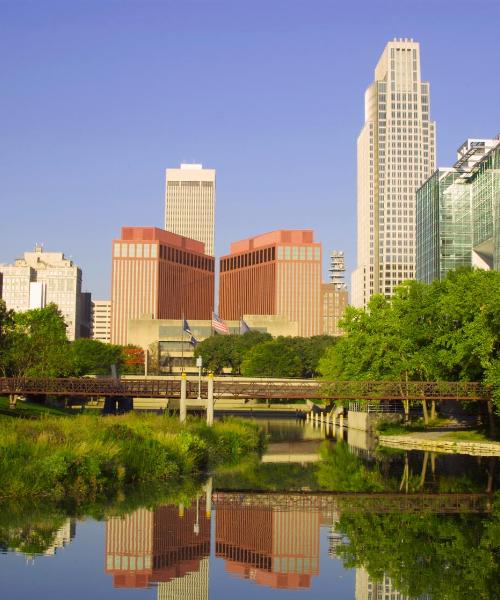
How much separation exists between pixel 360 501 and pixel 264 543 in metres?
10.4

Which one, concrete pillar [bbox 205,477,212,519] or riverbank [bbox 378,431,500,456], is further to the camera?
riverbank [bbox 378,431,500,456]

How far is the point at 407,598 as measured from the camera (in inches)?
893

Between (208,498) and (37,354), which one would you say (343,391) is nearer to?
(37,354)

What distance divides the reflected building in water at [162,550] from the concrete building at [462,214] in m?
104

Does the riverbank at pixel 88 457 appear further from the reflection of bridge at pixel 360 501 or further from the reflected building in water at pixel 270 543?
the reflected building in water at pixel 270 543

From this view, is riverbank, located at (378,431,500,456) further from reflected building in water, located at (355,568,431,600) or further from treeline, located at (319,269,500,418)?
reflected building in water, located at (355,568,431,600)

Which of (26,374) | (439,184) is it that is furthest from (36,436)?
(439,184)

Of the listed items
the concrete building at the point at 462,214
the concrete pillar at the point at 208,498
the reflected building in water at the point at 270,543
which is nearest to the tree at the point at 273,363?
the concrete building at the point at 462,214

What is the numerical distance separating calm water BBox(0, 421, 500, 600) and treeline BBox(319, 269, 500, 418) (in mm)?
22148

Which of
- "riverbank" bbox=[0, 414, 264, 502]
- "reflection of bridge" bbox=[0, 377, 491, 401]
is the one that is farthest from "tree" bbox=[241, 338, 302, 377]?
"riverbank" bbox=[0, 414, 264, 502]

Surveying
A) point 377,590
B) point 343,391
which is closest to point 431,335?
point 343,391

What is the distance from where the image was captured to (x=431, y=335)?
261ft

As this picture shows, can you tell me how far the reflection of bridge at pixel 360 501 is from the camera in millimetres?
37812

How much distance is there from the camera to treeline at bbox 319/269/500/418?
2662 inches
